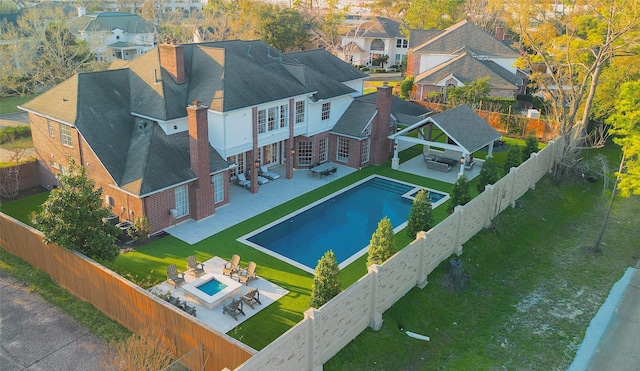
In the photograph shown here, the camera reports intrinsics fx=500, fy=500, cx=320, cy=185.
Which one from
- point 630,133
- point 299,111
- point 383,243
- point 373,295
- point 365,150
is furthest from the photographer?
point 365,150

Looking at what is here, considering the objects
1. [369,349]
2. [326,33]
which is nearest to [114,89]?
[369,349]

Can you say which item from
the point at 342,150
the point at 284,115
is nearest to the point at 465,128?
the point at 342,150

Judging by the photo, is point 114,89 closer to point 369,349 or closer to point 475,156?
point 369,349

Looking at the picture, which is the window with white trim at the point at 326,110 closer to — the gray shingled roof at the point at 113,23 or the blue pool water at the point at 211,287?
the blue pool water at the point at 211,287

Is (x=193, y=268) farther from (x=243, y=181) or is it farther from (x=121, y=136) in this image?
(x=243, y=181)

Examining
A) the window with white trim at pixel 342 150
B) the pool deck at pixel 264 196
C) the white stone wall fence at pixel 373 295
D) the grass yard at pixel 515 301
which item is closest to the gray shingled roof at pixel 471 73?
the pool deck at pixel 264 196
